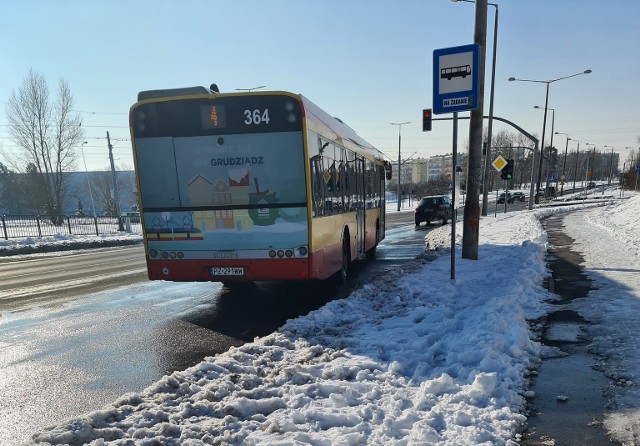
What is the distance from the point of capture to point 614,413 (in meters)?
3.42

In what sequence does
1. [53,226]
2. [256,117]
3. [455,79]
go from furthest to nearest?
[53,226] < [455,79] < [256,117]

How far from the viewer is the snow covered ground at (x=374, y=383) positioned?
3.00 m

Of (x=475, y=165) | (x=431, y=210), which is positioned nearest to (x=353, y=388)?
(x=475, y=165)

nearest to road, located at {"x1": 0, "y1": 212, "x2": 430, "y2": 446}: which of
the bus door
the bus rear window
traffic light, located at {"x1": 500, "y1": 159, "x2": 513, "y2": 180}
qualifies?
the bus door

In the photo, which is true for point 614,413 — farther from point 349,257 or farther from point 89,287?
point 89,287

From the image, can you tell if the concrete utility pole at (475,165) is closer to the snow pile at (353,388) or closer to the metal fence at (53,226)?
the snow pile at (353,388)

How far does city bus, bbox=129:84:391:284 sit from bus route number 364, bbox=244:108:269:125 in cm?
2

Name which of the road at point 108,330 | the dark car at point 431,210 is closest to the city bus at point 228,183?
the road at point 108,330

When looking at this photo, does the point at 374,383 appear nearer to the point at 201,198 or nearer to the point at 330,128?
the point at 201,198

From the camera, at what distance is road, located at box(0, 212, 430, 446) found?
401 cm

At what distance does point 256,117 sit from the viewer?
6414 mm

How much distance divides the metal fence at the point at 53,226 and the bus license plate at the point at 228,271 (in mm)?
23252

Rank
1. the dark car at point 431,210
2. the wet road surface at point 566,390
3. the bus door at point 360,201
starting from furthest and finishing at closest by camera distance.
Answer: the dark car at point 431,210 → the bus door at point 360,201 → the wet road surface at point 566,390

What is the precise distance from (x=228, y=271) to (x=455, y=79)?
16.7 feet
